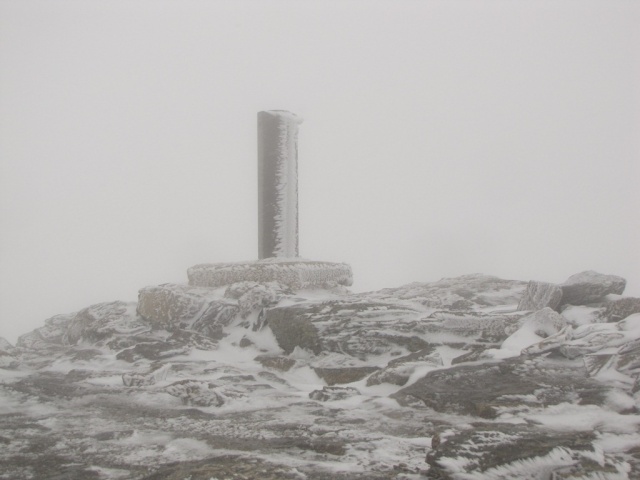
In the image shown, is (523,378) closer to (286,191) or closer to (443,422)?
(443,422)

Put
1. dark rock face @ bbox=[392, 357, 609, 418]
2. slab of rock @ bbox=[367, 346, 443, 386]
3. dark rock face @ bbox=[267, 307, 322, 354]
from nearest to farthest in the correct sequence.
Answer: dark rock face @ bbox=[392, 357, 609, 418]
slab of rock @ bbox=[367, 346, 443, 386]
dark rock face @ bbox=[267, 307, 322, 354]

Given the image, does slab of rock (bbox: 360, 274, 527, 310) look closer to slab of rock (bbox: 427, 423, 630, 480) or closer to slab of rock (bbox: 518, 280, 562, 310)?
slab of rock (bbox: 518, 280, 562, 310)

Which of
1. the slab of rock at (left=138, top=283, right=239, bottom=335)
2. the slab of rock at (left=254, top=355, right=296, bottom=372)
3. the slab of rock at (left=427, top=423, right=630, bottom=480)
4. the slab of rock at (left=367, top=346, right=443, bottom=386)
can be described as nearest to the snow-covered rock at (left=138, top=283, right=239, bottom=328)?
the slab of rock at (left=138, top=283, right=239, bottom=335)

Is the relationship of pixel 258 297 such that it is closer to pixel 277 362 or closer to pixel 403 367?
pixel 277 362

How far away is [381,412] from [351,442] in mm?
845

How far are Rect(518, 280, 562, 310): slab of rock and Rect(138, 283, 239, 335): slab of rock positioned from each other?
3701mm

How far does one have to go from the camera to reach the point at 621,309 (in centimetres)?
633

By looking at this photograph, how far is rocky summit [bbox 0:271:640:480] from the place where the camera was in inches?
125

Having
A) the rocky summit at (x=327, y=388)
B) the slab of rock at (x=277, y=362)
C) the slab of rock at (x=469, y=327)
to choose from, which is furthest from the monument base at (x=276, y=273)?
the slab of rock at (x=469, y=327)

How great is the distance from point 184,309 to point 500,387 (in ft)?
14.9

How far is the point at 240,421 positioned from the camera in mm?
4258

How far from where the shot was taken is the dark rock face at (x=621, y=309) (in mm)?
6238

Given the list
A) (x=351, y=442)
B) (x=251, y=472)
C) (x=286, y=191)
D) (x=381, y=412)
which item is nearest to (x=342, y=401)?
(x=381, y=412)

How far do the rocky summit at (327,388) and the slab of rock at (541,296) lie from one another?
0.7 inches
